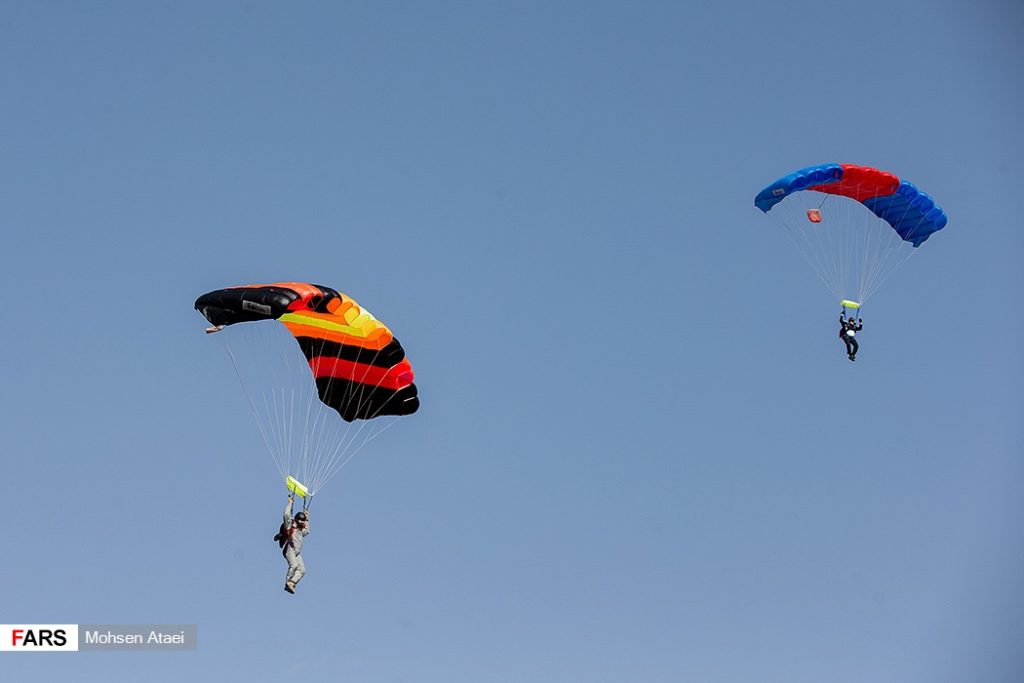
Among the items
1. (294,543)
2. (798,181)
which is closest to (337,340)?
(294,543)

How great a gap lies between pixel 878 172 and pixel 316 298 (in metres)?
12.4

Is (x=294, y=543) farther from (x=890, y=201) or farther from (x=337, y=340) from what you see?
(x=890, y=201)

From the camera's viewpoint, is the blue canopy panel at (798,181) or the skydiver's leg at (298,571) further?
the blue canopy panel at (798,181)

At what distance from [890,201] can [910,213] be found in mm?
528

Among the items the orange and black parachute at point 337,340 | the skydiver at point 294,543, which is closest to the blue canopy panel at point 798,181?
the orange and black parachute at point 337,340

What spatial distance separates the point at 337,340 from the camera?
28234 millimetres

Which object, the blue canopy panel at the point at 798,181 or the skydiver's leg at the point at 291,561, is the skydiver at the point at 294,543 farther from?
the blue canopy panel at the point at 798,181

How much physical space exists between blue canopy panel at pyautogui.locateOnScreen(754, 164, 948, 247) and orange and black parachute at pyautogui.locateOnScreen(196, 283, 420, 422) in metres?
8.58

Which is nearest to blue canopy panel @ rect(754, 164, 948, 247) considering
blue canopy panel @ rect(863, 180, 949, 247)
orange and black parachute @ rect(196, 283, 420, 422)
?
blue canopy panel @ rect(863, 180, 949, 247)

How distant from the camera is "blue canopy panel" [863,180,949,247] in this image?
107ft

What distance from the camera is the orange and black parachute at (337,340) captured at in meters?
25.7

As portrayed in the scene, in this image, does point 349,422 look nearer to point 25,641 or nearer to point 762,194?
point 25,641

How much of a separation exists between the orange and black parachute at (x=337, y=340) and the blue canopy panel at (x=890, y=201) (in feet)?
28.2

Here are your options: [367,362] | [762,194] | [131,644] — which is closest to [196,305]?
[367,362]
